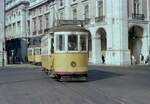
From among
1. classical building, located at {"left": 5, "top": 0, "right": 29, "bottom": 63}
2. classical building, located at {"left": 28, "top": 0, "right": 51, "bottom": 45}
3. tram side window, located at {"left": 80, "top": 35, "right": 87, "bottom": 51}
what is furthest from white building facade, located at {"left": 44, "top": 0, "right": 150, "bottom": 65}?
tram side window, located at {"left": 80, "top": 35, "right": 87, "bottom": 51}

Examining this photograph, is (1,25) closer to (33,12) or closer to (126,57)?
(126,57)

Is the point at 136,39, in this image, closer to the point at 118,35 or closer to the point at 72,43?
the point at 118,35

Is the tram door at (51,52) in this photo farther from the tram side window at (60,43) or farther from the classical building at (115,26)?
the classical building at (115,26)

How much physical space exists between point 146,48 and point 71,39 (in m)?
45.1

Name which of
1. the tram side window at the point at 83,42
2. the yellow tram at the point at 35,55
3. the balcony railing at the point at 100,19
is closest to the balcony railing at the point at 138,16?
the balcony railing at the point at 100,19

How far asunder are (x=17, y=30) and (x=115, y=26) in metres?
60.2

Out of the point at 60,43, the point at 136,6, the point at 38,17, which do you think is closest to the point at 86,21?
the point at 136,6

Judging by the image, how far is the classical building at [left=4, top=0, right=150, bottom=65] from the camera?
67000mm

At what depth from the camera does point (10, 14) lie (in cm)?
13000

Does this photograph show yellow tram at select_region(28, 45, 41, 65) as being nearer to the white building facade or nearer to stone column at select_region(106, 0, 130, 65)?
the white building facade

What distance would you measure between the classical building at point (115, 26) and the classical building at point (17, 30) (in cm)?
1917

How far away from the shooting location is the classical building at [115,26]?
67000 mm

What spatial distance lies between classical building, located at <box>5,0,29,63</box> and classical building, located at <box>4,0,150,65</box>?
19.2m

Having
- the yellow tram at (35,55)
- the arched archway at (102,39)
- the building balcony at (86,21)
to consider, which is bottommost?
the yellow tram at (35,55)
